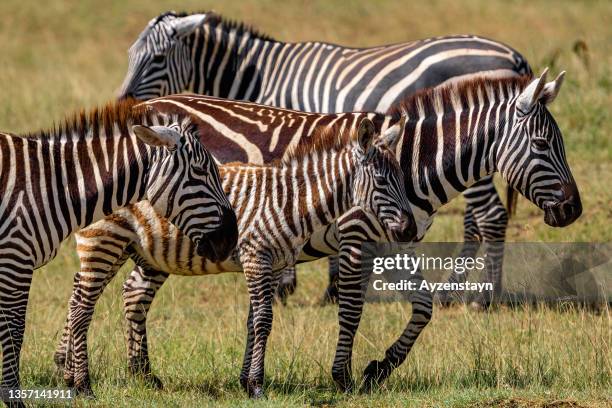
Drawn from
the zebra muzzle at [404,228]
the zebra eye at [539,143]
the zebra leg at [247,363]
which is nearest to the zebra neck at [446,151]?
the zebra eye at [539,143]

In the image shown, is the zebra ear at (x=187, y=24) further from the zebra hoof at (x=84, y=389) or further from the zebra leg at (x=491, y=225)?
the zebra hoof at (x=84, y=389)

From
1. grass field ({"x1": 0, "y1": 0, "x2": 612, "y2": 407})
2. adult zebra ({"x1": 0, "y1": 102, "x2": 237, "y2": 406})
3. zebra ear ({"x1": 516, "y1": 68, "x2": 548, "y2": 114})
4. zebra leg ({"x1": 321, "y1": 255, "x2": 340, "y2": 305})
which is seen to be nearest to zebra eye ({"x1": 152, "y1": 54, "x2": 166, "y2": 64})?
grass field ({"x1": 0, "y1": 0, "x2": 612, "y2": 407})

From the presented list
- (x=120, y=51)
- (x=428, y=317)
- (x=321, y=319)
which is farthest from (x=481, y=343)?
(x=120, y=51)

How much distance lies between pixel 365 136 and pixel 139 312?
2.22 metres

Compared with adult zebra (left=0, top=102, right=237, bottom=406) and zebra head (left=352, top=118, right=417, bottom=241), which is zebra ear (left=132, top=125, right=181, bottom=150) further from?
Result: zebra head (left=352, top=118, right=417, bottom=241)

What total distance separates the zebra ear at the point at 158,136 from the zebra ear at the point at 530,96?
2.75 m

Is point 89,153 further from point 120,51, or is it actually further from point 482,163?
point 120,51

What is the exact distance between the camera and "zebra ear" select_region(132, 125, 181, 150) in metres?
7.28

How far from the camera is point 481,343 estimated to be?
881 cm

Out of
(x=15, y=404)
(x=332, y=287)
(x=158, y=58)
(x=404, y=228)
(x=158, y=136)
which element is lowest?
(x=15, y=404)

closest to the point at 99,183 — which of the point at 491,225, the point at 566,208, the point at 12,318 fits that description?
the point at 12,318

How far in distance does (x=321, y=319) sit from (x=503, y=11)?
680 inches

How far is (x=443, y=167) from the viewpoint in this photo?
8.84 meters

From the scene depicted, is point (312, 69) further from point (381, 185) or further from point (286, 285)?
point (381, 185)
